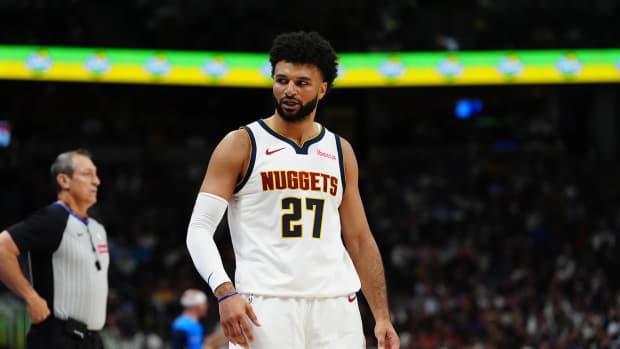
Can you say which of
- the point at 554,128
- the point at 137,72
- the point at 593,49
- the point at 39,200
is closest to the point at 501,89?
the point at 554,128

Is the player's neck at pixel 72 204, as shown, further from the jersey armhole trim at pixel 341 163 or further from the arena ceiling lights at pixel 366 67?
the arena ceiling lights at pixel 366 67

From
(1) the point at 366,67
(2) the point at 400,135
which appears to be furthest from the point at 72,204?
(2) the point at 400,135

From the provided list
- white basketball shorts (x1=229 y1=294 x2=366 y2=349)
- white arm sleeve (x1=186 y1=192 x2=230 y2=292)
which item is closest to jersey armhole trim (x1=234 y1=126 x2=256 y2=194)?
white arm sleeve (x1=186 y1=192 x2=230 y2=292)

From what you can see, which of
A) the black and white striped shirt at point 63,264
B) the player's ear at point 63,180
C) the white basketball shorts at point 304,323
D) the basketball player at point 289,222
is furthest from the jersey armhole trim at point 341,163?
the player's ear at point 63,180

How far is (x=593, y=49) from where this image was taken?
1695 centimetres

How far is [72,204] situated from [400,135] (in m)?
16.6

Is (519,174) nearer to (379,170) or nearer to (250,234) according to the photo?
(379,170)

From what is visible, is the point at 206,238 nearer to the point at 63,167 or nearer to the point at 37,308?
the point at 37,308

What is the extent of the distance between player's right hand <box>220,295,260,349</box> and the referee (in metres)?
2.04

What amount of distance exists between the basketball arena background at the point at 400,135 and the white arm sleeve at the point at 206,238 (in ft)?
30.6

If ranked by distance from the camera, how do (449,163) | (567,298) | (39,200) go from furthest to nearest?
(449,163)
(39,200)
(567,298)

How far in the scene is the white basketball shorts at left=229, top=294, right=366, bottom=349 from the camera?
162 inches

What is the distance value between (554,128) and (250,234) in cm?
1900

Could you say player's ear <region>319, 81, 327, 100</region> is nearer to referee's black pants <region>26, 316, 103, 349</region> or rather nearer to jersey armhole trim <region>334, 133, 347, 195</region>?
jersey armhole trim <region>334, 133, 347, 195</region>
